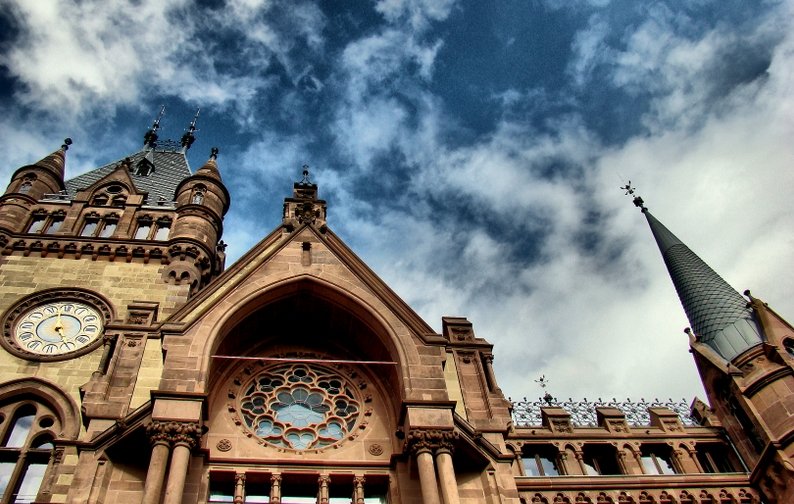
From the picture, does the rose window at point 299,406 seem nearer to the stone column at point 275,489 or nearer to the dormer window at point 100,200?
the stone column at point 275,489

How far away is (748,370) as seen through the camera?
23.4 metres

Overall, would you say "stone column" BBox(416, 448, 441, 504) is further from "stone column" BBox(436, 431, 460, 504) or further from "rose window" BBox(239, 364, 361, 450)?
"rose window" BBox(239, 364, 361, 450)

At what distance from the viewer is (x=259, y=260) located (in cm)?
1956

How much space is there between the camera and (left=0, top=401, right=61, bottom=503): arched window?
1864cm

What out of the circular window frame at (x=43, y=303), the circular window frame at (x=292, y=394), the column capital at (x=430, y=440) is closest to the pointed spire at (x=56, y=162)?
the circular window frame at (x=43, y=303)

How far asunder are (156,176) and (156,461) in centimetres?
2730

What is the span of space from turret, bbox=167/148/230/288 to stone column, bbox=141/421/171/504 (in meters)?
11.6

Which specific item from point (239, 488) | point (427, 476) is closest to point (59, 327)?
point (239, 488)

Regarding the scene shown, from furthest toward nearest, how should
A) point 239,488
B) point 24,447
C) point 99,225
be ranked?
point 99,225 < point 24,447 < point 239,488

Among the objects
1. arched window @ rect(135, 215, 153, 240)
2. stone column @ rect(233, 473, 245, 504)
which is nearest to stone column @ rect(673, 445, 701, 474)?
stone column @ rect(233, 473, 245, 504)

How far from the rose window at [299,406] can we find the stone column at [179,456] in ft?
7.69

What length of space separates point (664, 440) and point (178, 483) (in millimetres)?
14838

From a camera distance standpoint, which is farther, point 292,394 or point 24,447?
point 24,447

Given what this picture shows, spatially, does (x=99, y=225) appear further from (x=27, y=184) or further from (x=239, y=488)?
(x=239, y=488)
